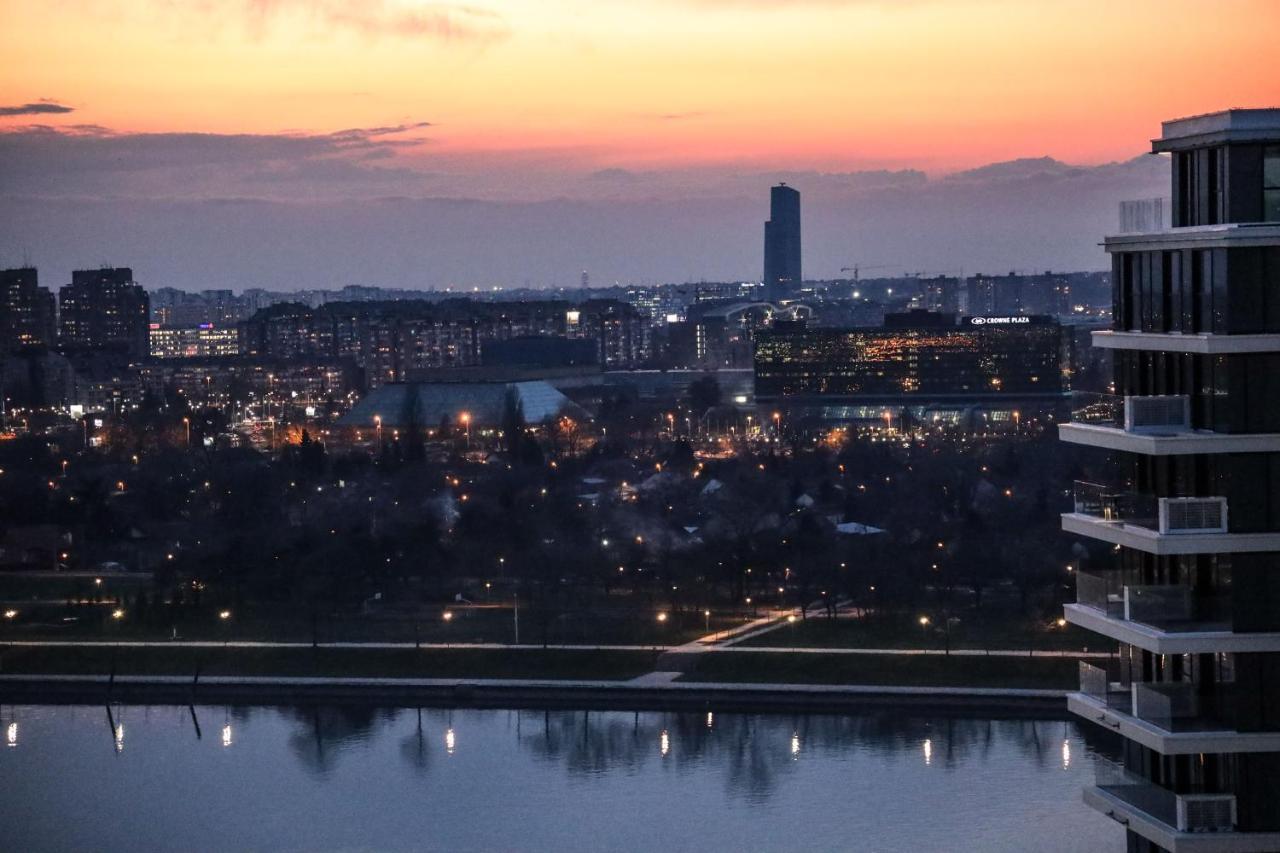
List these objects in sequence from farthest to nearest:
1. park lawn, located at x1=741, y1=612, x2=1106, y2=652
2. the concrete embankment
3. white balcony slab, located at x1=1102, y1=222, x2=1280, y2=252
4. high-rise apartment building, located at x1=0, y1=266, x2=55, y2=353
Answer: high-rise apartment building, located at x1=0, y1=266, x2=55, y2=353
park lawn, located at x1=741, y1=612, x2=1106, y2=652
the concrete embankment
white balcony slab, located at x1=1102, y1=222, x2=1280, y2=252

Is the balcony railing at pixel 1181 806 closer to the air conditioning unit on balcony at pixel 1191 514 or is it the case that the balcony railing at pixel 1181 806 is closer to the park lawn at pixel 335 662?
the air conditioning unit on balcony at pixel 1191 514

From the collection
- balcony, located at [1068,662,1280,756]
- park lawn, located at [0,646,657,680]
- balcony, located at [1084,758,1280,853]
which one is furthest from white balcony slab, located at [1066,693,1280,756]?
park lawn, located at [0,646,657,680]

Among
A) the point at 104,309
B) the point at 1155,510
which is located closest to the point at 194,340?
the point at 104,309

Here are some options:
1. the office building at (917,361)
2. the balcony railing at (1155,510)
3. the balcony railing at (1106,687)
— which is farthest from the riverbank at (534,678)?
the office building at (917,361)

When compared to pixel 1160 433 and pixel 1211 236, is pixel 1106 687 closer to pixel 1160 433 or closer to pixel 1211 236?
pixel 1160 433

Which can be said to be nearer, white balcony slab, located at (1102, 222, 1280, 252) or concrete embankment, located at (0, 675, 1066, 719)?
white balcony slab, located at (1102, 222, 1280, 252)

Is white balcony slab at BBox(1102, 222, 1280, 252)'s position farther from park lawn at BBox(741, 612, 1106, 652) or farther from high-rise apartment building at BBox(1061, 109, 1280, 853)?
park lawn at BBox(741, 612, 1106, 652)

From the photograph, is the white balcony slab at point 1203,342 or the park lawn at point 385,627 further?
A: the park lawn at point 385,627

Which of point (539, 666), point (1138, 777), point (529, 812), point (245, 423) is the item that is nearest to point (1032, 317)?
point (245, 423)
